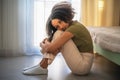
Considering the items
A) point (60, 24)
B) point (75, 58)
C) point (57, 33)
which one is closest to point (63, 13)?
point (60, 24)

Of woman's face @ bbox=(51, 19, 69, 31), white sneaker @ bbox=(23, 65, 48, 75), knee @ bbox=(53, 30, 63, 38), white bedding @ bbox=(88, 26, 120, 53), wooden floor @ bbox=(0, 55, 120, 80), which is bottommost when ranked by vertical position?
wooden floor @ bbox=(0, 55, 120, 80)

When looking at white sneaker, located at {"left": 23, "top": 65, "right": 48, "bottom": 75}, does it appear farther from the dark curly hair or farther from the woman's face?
the woman's face

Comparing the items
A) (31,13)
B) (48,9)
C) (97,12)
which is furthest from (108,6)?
(31,13)

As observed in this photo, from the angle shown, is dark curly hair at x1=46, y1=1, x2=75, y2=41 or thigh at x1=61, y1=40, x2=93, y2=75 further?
dark curly hair at x1=46, y1=1, x2=75, y2=41

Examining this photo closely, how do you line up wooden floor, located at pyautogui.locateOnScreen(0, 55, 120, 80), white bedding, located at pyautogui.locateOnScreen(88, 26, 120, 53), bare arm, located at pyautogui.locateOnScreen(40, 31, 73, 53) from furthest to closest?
wooden floor, located at pyautogui.locateOnScreen(0, 55, 120, 80), bare arm, located at pyautogui.locateOnScreen(40, 31, 73, 53), white bedding, located at pyautogui.locateOnScreen(88, 26, 120, 53)

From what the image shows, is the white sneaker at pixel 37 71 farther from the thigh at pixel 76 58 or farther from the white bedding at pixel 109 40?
the white bedding at pixel 109 40

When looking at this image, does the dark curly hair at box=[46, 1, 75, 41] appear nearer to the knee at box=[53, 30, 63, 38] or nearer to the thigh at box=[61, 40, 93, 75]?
the knee at box=[53, 30, 63, 38]

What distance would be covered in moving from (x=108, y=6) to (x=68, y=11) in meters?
1.52

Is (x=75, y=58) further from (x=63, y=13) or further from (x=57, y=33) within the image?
(x=63, y=13)

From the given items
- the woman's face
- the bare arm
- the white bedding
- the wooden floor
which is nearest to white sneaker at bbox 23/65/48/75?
the wooden floor

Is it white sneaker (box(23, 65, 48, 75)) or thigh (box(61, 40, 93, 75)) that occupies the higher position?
thigh (box(61, 40, 93, 75))

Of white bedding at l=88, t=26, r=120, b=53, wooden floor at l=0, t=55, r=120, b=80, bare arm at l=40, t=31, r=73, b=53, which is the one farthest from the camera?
wooden floor at l=0, t=55, r=120, b=80

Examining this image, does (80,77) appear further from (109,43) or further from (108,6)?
(108,6)

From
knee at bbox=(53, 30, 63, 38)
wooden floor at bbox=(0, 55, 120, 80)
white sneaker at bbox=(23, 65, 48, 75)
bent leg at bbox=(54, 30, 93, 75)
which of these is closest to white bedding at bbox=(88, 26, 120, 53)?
bent leg at bbox=(54, 30, 93, 75)
